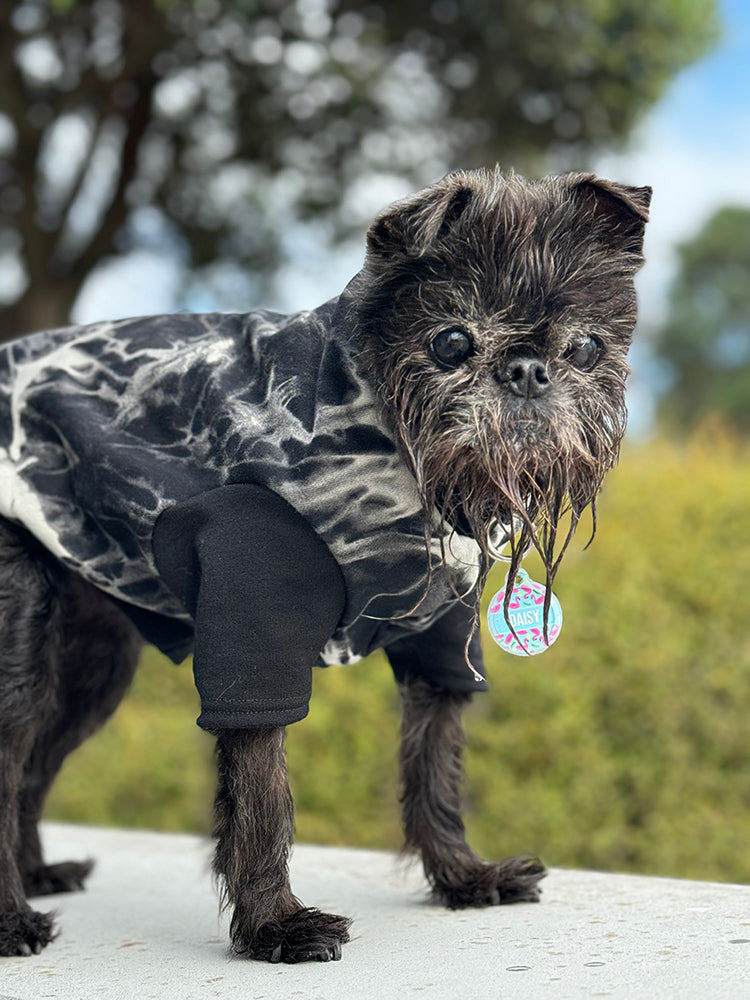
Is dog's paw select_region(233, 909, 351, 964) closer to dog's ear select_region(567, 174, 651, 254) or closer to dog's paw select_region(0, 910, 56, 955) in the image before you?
dog's paw select_region(0, 910, 56, 955)

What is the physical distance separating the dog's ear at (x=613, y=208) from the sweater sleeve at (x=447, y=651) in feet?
3.27

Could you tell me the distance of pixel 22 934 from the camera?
107 inches

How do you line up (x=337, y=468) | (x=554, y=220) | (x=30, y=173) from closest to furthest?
(x=554, y=220)
(x=337, y=468)
(x=30, y=173)

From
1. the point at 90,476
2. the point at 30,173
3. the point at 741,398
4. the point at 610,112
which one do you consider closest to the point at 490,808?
the point at 90,476

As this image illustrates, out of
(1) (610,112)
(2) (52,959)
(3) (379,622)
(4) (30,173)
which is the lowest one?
(2) (52,959)

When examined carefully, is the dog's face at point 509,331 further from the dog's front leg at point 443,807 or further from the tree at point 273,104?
the tree at point 273,104

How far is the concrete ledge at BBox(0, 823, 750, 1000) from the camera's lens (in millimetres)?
2246

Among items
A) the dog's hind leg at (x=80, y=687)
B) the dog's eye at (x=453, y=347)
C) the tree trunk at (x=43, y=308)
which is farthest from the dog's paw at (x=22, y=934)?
the tree trunk at (x=43, y=308)

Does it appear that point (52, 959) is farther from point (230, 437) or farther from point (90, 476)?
point (230, 437)

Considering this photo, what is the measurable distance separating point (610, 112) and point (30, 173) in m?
4.42

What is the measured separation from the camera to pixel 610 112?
8602 millimetres

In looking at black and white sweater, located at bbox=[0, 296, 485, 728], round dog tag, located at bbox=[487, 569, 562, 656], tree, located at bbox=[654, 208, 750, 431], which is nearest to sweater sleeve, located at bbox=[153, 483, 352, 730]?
black and white sweater, located at bbox=[0, 296, 485, 728]

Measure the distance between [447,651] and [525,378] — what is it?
0.97 m

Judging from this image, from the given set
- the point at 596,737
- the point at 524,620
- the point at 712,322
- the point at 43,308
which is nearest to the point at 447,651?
the point at 524,620
